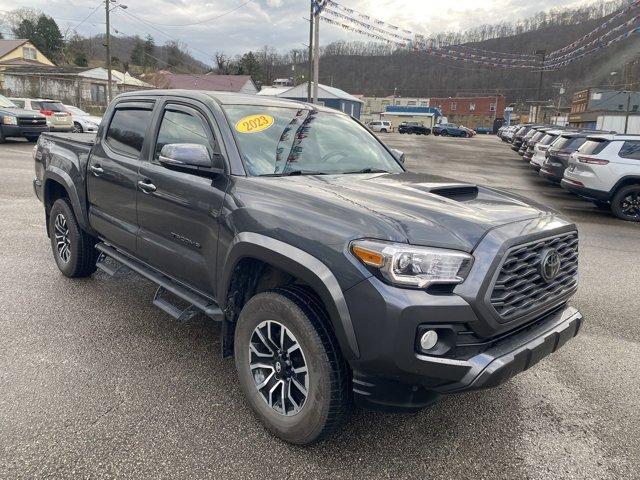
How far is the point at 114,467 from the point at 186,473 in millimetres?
370

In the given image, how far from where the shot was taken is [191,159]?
2953 millimetres

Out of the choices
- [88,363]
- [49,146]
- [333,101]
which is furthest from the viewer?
[333,101]

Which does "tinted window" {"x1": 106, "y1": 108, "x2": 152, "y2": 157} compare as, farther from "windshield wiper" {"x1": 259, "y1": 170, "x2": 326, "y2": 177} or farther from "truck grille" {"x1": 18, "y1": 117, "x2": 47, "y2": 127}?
"truck grille" {"x1": 18, "y1": 117, "x2": 47, "y2": 127}

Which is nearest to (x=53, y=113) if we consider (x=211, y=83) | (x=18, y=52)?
(x=211, y=83)

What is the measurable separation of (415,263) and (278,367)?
1.03m

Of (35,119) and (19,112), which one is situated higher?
(19,112)

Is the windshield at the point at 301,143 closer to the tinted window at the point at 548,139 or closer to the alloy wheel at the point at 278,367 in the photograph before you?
the alloy wheel at the point at 278,367

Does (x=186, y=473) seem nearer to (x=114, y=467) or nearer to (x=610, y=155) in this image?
(x=114, y=467)

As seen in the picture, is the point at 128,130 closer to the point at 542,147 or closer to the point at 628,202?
the point at 628,202

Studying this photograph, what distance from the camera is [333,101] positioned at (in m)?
56.0

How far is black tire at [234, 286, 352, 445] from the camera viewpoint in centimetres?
240

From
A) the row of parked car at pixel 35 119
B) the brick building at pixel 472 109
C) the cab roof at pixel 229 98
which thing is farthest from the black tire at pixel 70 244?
the brick building at pixel 472 109

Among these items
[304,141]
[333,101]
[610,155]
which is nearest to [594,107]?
[333,101]

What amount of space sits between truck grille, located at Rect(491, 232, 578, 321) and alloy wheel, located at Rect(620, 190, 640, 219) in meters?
8.75
